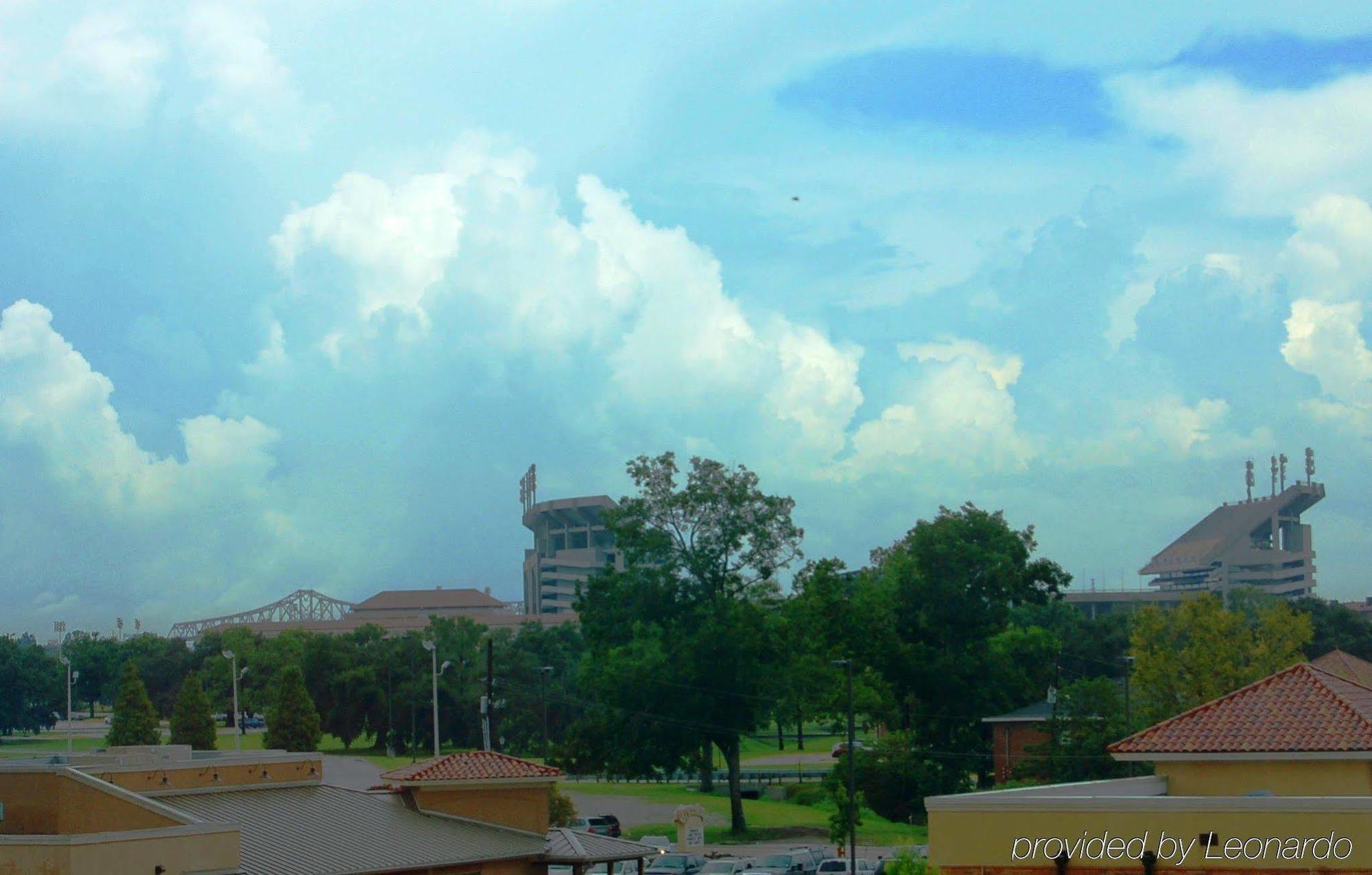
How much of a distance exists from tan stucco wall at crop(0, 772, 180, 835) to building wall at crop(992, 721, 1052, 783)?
51.3 meters

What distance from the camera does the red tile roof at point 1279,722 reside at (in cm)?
2511

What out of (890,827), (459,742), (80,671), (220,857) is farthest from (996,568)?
(80,671)

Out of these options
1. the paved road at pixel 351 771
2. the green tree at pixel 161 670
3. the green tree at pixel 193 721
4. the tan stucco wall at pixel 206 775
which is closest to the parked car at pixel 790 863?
the tan stucco wall at pixel 206 775

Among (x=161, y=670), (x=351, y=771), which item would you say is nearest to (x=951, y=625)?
(x=351, y=771)

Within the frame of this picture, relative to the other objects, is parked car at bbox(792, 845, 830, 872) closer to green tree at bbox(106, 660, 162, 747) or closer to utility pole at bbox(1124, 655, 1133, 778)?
utility pole at bbox(1124, 655, 1133, 778)

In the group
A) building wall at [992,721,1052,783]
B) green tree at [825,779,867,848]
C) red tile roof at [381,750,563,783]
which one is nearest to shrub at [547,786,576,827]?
green tree at [825,779,867,848]

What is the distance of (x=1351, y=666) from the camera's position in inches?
2889

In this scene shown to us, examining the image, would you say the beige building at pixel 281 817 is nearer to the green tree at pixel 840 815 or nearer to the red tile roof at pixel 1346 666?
the green tree at pixel 840 815

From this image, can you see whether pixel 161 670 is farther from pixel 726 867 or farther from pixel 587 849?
pixel 587 849

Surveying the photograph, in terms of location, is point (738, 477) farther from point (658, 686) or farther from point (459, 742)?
point (459, 742)

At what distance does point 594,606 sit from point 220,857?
168ft

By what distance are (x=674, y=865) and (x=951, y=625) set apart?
24.4 m

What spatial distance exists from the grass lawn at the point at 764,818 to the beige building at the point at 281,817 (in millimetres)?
31453

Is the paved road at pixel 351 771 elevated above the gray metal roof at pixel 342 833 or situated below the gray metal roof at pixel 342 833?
below
